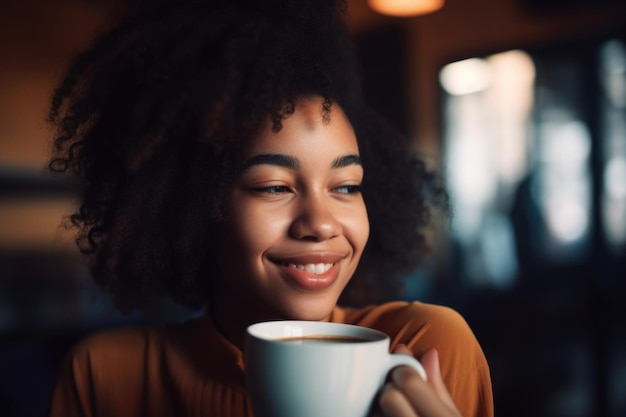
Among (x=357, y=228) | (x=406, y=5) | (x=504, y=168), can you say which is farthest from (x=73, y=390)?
(x=504, y=168)

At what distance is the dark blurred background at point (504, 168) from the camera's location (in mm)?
3070

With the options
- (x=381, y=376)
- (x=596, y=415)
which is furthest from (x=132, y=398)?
(x=596, y=415)

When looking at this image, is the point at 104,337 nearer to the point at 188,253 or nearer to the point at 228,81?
the point at 188,253

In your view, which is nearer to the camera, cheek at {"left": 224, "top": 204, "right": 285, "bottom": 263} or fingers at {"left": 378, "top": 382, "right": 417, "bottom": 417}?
fingers at {"left": 378, "top": 382, "right": 417, "bottom": 417}

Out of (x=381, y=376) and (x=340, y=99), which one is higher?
(x=340, y=99)

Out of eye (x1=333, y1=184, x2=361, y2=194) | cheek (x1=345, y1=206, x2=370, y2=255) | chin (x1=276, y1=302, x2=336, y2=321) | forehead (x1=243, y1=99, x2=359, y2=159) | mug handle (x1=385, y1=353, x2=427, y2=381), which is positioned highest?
forehead (x1=243, y1=99, x2=359, y2=159)

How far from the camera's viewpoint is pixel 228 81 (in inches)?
32.2

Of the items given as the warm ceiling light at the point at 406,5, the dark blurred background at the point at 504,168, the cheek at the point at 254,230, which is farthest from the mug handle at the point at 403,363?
the warm ceiling light at the point at 406,5

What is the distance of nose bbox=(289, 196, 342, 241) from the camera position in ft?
2.64

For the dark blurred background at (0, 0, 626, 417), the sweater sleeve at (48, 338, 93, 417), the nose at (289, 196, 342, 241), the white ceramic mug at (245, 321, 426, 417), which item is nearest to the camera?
the white ceramic mug at (245, 321, 426, 417)

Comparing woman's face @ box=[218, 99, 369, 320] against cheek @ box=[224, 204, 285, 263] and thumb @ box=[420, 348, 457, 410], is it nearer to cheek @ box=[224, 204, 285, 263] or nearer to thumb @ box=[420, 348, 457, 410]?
cheek @ box=[224, 204, 285, 263]

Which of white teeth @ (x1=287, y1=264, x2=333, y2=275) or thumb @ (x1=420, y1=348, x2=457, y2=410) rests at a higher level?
white teeth @ (x1=287, y1=264, x2=333, y2=275)

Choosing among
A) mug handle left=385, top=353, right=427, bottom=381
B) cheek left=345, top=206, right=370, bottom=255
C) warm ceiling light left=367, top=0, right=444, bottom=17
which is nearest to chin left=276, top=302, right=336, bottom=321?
cheek left=345, top=206, right=370, bottom=255

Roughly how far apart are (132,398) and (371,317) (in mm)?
378
